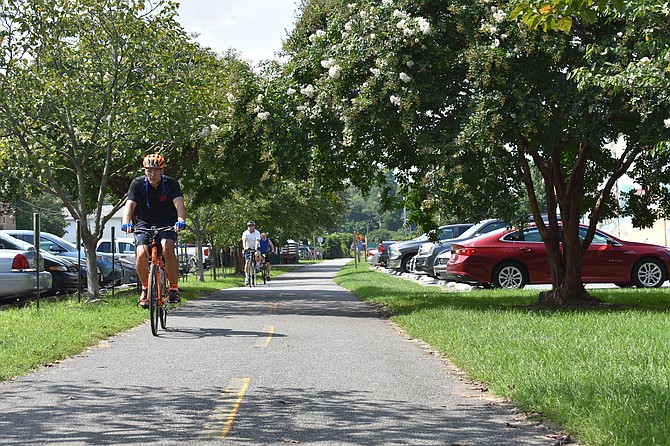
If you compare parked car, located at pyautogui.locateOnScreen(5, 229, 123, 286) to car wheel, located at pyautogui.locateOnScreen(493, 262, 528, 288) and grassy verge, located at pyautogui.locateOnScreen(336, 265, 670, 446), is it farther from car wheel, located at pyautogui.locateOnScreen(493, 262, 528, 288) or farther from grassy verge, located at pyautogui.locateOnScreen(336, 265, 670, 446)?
grassy verge, located at pyautogui.locateOnScreen(336, 265, 670, 446)

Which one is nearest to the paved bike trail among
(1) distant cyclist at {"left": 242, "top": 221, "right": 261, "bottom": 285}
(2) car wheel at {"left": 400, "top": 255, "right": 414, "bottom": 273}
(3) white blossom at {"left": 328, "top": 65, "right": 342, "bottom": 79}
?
(3) white blossom at {"left": 328, "top": 65, "right": 342, "bottom": 79}

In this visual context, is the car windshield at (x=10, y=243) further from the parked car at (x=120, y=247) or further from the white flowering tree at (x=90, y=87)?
the parked car at (x=120, y=247)

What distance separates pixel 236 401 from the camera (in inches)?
272

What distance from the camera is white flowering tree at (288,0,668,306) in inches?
532

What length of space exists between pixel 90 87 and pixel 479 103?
24.6ft

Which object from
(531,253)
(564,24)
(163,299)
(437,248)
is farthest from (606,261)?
(564,24)

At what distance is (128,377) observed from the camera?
26.5 feet

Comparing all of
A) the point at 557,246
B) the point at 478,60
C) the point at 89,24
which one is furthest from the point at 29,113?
the point at 557,246

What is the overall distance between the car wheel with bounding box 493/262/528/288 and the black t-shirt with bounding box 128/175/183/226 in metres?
11.4

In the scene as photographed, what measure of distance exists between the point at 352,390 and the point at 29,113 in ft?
38.9

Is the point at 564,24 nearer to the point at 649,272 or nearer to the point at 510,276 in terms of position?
the point at 510,276

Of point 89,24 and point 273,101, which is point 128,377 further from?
point 89,24

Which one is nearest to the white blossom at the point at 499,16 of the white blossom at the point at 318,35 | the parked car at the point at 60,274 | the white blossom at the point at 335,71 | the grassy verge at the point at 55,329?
the white blossom at the point at 335,71

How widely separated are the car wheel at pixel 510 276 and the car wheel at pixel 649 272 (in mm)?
2488
